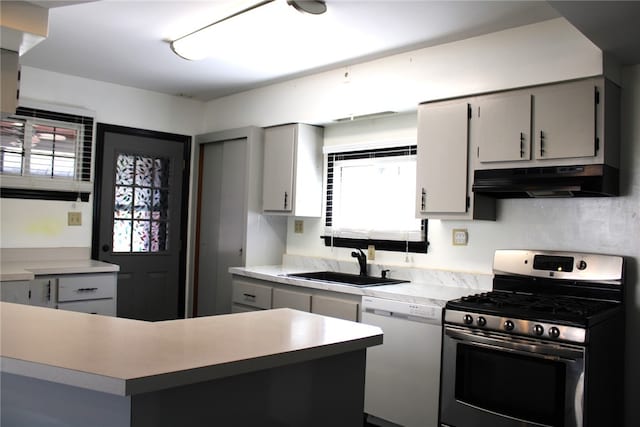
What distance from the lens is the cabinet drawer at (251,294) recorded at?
12.6ft

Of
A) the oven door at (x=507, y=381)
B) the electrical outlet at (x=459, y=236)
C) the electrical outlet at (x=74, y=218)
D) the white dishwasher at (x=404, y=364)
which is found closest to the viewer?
the oven door at (x=507, y=381)

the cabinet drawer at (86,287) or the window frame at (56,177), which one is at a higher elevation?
the window frame at (56,177)

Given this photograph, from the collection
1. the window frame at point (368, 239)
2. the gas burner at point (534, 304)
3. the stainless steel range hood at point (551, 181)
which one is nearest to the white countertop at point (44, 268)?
the window frame at point (368, 239)

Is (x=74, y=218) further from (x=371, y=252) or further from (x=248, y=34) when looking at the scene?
(x=371, y=252)

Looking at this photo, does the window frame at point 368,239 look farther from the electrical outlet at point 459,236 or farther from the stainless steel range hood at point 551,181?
the stainless steel range hood at point 551,181

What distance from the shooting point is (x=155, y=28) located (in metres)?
3.14

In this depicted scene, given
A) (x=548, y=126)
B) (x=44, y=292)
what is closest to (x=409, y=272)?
(x=548, y=126)

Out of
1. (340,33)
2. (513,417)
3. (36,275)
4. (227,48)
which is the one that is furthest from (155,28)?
(513,417)

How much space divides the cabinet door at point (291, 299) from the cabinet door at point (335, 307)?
0.06m

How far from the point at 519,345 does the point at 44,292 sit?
3.07 metres

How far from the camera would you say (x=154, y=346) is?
1446 mm

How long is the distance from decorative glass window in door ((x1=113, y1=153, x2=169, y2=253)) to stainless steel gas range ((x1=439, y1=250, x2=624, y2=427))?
301 cm

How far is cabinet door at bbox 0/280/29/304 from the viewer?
3221 millimetres

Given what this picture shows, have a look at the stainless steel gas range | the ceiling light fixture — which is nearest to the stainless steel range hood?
the stainless steel gas range
